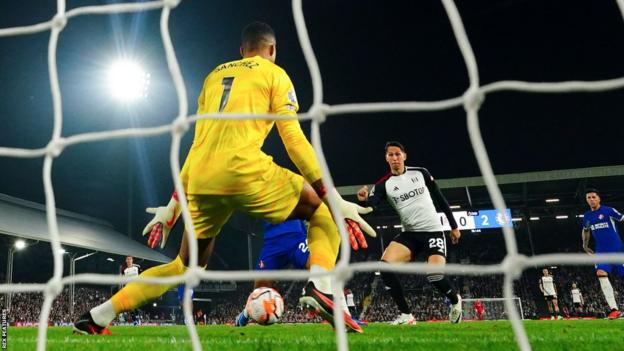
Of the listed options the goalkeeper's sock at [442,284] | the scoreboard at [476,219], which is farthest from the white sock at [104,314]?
the scoreboard at [476,219]

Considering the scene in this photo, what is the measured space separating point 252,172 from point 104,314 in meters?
1.64

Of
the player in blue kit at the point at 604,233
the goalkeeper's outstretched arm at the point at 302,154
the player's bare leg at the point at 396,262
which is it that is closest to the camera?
the goalkeeper's outstretched arm at the point at 302,154

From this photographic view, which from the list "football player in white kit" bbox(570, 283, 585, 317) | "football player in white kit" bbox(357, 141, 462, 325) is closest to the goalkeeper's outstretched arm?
"football player in white kit" bbox(357, 141, 462, 325)

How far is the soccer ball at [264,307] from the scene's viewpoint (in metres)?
3.17

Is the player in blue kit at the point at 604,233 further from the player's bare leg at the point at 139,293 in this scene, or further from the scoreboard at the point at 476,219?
the scoreboard at the point at 476,219

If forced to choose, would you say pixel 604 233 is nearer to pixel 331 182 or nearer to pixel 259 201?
pixel 259 201

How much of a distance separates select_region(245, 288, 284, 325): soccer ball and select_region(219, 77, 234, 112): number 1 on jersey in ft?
3.81

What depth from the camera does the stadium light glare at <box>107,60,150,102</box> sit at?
21688 millimetres

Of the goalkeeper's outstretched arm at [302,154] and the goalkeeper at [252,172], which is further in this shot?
the goalkeeper's outstretched arm at [302,154]

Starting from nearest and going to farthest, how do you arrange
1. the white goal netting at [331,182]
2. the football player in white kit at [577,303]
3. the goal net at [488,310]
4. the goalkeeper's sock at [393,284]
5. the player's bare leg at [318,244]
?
the white goal netting at [331,182], the player's bare leg at [318,244], the goalkeeper's sock at [393,284], the football player in white kit at [577,303], the goal net at [488,310]

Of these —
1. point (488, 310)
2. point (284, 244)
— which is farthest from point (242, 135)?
point (488, 310)

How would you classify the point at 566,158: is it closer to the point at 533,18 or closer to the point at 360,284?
the point at 533,18

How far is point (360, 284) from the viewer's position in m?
25.8

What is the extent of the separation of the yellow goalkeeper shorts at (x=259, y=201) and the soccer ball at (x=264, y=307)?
537 mm
